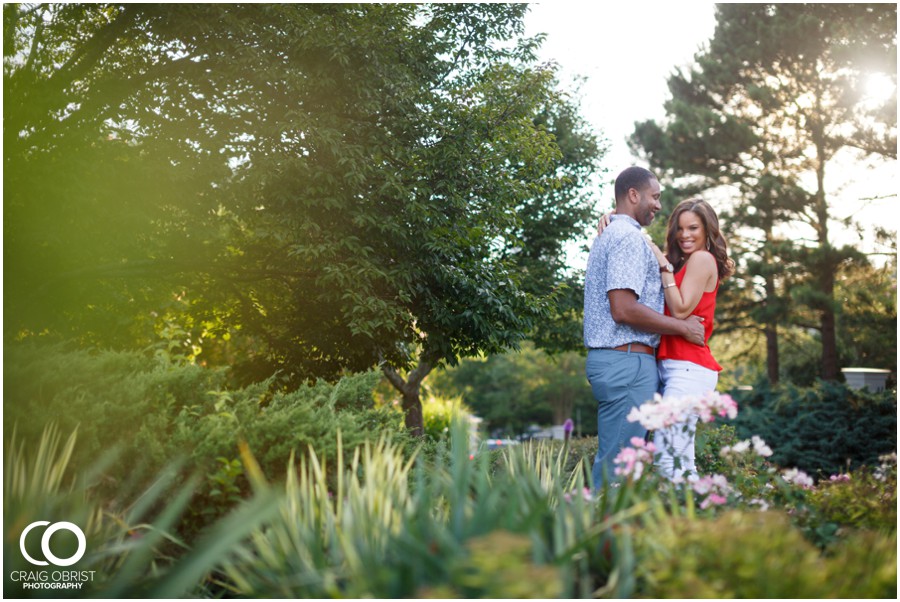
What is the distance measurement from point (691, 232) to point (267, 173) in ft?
14.8

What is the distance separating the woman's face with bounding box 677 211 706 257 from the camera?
4.16 metres

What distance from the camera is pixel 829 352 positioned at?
1953cm

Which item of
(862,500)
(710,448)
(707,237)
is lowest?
(710,448)

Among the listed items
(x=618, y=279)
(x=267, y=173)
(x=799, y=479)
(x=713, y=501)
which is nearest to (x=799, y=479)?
(x=799, y=479)

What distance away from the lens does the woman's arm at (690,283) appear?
389 centimetres

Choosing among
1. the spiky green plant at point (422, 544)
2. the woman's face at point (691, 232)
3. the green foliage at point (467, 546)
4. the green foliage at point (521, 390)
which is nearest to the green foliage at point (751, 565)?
the green foliage at point (467, 546)

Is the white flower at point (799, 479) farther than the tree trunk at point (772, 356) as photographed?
No

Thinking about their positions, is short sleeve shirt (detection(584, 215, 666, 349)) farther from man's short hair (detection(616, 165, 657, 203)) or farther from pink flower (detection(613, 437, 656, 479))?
pink flower (detection(613, 437, 656, 479))

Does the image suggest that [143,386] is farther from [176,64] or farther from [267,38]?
[176,64]

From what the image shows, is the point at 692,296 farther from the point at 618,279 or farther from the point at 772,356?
the point at 772,356

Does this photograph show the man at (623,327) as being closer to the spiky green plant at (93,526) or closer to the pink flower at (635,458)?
the pink flower at (635,458)

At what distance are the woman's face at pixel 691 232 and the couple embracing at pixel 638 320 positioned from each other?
0.35ft

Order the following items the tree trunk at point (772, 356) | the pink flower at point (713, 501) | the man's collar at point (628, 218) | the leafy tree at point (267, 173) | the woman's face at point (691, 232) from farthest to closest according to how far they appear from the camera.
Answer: the tree trunk at point (772, 356)
the leafy tree at point (267, 173)
the woman's face at point (691, 232)
the man's collar at point (628, 218)
the pink flower at point (713, 501)

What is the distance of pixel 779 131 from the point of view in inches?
789
